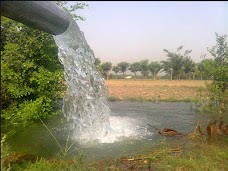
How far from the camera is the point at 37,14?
9.47 ft

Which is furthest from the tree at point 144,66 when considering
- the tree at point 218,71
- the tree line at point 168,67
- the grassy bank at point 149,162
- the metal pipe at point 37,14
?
the metal pipe at point 37,14

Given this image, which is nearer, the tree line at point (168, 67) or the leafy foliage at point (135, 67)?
the tree line at point (168, 67)

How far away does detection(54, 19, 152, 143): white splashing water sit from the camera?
837 centimetres

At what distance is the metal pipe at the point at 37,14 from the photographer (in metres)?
2.58

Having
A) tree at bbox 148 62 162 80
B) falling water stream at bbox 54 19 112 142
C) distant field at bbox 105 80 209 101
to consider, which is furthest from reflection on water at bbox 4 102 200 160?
tree at bbox 148 62 162 80

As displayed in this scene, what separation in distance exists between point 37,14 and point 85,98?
6.20m

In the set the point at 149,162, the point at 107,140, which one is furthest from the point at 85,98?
the point at 149,162

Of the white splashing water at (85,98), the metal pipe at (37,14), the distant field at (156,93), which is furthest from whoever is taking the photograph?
the distant field at (156,93)

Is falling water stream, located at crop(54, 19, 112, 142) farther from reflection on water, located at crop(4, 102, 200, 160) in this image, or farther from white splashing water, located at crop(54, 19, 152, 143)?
reflection on water, located at crop(4, 102, 200, 160)

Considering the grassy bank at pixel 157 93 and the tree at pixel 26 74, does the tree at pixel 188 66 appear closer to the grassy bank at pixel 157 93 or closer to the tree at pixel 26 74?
the grassy bank at pixel 157 93

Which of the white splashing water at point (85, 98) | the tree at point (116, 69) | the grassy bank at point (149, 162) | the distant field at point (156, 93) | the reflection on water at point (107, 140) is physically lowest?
the distant field at point (156, 93)

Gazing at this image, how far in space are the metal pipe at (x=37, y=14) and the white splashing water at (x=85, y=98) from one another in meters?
4.60

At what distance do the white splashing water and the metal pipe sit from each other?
4.60 metres

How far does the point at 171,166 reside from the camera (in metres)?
5.39
